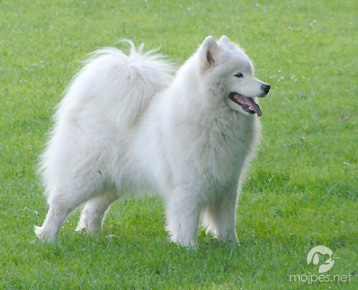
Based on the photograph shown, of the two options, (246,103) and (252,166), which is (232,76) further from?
(252,166)

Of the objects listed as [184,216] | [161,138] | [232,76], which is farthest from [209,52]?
[184,216]

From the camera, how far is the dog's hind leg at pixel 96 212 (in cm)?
696

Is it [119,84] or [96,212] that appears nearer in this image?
[119,84]

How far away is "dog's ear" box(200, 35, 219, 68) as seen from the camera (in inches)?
235

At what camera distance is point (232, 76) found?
6012mm

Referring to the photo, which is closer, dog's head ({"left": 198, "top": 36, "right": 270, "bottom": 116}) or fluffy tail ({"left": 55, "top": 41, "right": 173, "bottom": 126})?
dog's head ({"left": 198, "top": 36, "right": 270, "bottom": 116})

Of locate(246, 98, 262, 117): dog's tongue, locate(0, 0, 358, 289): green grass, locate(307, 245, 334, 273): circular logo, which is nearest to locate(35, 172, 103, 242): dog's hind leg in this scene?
locate(0, 0, 358, 289): green grass

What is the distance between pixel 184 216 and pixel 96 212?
3.73 feet

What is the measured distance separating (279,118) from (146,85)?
12.3ft

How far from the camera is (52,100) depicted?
11133mm

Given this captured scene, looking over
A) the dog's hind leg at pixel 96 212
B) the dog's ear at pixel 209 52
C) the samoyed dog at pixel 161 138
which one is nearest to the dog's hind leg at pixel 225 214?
the samoyed dog at pixel 161 138

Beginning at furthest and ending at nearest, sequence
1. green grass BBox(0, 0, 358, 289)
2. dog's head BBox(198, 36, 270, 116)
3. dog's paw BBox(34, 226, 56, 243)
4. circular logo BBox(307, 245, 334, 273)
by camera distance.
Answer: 1. dog's paw BBox(34, 226, 56, 243)
2. dog's head BBox(198, 36, 270, 116)
3. green grass BBox(0, 0, 358, 289)
4. circular logo BBox(307, 245, 334, 273)

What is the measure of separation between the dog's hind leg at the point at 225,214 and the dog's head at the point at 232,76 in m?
0.79

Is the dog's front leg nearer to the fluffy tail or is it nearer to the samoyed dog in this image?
the samoyed dog
